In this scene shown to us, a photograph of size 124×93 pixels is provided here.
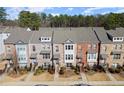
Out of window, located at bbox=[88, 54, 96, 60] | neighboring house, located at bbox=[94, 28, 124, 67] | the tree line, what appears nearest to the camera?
the tree line

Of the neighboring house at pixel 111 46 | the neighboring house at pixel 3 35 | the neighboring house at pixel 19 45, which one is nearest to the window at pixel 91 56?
the neighboring house at pixel 111 46

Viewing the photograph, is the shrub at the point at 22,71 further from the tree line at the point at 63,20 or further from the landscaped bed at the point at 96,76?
the landscaped bed at the point at 96,76

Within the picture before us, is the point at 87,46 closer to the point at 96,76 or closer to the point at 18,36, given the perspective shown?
the point at 96,76

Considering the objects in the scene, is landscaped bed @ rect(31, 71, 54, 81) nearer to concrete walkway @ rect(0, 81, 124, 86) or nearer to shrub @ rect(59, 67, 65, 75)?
concrete walkway @ rect(0, 81, 124, 86)

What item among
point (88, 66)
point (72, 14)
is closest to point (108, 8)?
point (72, 14)

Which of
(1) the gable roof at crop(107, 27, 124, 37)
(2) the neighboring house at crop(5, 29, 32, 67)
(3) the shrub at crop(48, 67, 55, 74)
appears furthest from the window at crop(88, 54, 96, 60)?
(2) the neighboring house at crop(5, 29, 32, 67)
